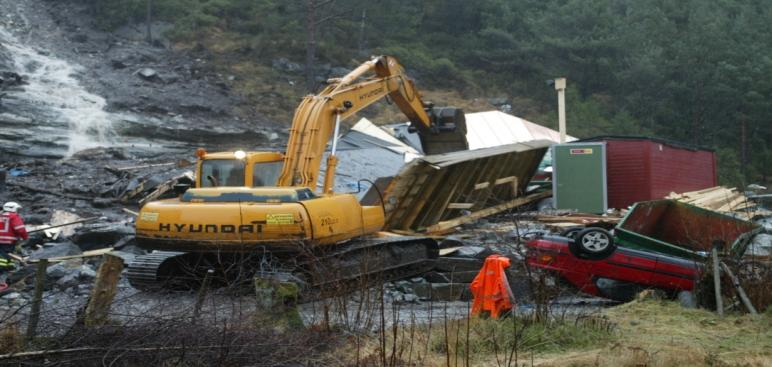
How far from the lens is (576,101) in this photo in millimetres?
41000

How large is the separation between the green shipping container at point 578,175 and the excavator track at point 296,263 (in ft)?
19.1

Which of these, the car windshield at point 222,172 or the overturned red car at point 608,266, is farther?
the car windshield at point 222,172

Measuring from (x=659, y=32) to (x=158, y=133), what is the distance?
27.7 m

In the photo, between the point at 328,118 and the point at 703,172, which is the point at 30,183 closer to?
the point at 328,118

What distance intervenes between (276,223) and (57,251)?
5029 mm

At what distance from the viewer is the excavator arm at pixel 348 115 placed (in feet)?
40.4

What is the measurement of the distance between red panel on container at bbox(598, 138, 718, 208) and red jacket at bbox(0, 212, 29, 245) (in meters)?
11.9

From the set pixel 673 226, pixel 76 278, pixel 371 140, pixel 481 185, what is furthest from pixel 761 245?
pixel 371 140

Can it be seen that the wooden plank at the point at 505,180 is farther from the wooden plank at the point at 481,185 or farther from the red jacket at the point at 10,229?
the red jacket at the point at 10,229

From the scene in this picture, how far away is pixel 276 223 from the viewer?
10547 millimetres

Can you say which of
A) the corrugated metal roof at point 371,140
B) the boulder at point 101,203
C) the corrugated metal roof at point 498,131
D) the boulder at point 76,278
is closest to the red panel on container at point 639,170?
the corrugated metal roof at point 371,140

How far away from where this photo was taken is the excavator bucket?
17.0 m

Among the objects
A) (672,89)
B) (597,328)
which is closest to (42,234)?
(597,328)

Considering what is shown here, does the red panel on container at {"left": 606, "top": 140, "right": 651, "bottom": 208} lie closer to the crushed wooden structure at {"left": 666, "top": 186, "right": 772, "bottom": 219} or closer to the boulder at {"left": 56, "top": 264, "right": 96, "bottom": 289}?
the crushed wooden structure at {"left": 666, "top": 186, "right": 772, "bottom": 219}
